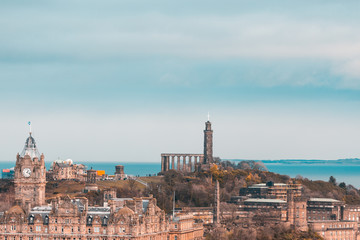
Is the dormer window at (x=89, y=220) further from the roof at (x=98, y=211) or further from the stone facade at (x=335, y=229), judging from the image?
the stone facade at (x=335, y=229)

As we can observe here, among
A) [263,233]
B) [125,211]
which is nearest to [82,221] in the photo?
[125,211]

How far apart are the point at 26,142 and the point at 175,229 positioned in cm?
3102

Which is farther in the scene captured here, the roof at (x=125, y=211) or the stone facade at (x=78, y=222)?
the roof at (x=125, y=211)

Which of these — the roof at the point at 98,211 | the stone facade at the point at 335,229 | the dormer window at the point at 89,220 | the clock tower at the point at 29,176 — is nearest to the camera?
the dormer window at the point at 89,220

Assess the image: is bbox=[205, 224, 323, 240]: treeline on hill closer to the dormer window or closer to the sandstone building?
the sandstone building

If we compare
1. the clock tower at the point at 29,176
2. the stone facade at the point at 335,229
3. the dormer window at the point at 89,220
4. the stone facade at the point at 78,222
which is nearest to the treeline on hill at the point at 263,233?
the stone facade at the point at 335,229

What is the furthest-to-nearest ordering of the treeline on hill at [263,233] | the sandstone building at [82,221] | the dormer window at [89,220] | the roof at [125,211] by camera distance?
the treeline on hill at [263,233] < the dormer window at [89,220] < the roof at [125,211] < the sandstone building at [82,221]

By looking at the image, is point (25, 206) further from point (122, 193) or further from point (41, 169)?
point (122, 193)

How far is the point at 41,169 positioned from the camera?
542 feet

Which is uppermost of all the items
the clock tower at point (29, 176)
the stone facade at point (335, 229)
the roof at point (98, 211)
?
the clock tower at point (29, 176)

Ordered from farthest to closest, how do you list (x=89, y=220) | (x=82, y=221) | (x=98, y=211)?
1. (x=98, y=211)
2. (x=89, y=220)
3. (x=82, y=221)

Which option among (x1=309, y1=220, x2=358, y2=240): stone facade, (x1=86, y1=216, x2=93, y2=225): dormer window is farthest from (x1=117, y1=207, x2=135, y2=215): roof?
(x1=309, y1=220, x2=358, y2=240): stone facade

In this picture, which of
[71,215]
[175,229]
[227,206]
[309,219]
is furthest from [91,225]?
[309,219]

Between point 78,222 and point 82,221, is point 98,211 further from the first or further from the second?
point 78,222
